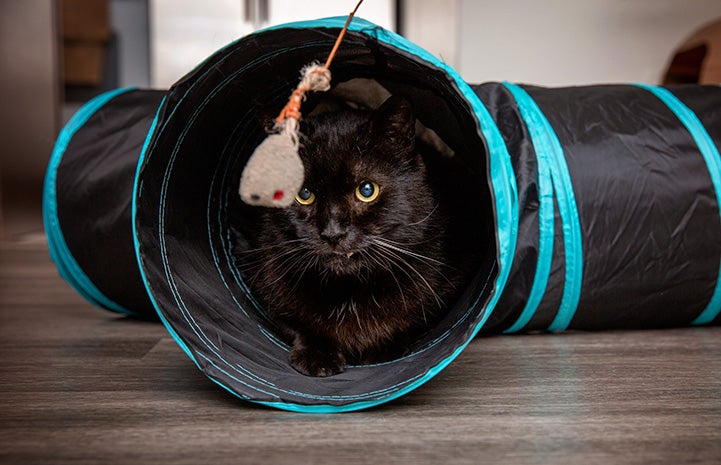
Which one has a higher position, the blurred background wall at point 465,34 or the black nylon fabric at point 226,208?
the blurred background wall at point 465,34

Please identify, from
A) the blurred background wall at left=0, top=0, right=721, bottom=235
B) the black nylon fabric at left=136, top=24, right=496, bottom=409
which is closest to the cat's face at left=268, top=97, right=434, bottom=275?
the black nylon fabric at left=136, top=24, right=496, bottom=409

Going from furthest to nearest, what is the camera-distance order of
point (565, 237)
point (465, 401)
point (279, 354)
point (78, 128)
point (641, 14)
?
point (641, 14) < point (78, 128) < point (565, 237) < point (279, 354) < point (465, 401)

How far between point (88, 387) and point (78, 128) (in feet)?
2.78

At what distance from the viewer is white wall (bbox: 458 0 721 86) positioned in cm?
376

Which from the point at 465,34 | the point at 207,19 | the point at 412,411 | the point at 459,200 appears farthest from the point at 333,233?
the point at 207,19

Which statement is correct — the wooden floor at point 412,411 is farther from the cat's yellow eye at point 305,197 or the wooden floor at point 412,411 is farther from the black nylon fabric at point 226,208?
the cat's yellow eye at point 305,197

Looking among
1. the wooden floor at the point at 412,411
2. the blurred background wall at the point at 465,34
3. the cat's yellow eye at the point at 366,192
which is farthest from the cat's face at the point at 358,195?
the blurred background wall at the point at 465,34

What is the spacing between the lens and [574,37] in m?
3.77

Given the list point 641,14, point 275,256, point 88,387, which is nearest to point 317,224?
point 275,256

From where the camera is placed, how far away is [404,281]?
4.42ft

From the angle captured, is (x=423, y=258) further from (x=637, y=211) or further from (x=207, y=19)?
(x=207, y=19)

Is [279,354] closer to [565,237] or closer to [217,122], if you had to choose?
[217,122]

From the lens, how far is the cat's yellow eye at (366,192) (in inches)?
49.4

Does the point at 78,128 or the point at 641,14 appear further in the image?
the point at 641,14
